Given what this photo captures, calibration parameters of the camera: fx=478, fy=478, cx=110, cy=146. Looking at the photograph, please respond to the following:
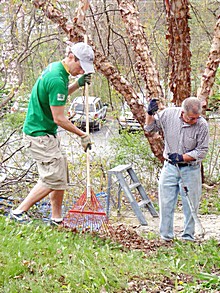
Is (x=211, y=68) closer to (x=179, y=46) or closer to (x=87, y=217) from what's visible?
(x=179, y=46)

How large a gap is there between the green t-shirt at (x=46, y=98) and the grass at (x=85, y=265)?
107cm

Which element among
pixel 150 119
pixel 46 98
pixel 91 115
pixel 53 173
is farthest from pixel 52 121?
pixel 91 115

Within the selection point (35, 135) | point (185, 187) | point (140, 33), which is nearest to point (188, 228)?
point (185, 187)

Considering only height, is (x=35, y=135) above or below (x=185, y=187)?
above

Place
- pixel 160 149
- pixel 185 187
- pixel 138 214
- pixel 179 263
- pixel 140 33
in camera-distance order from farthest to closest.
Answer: pixel 160 149 < pixel 140 33 < pixel 138 214 < pixel 185 187 < pixel 179 263

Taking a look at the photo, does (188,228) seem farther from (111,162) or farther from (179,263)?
(111,162)

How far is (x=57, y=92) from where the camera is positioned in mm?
4918

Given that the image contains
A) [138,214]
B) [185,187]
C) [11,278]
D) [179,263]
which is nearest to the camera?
[11,278]

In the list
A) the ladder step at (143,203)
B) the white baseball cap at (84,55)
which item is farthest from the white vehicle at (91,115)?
the white baseball cap at (84,55)

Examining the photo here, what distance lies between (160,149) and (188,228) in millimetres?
2658

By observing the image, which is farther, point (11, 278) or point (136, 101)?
point (136, 101)

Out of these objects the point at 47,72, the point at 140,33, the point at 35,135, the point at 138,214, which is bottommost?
the point at 138,214

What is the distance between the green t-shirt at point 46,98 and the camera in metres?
4.93

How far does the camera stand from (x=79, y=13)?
7117 mm
